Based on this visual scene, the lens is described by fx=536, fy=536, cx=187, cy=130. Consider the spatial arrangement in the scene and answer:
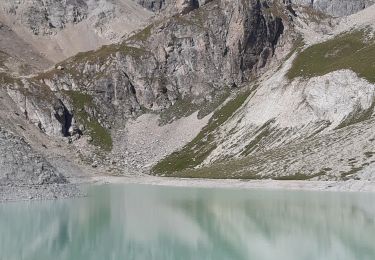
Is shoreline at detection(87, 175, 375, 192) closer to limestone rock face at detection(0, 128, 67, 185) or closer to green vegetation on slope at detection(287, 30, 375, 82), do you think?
limestone rock face at detection(0, 128, 67, 185)

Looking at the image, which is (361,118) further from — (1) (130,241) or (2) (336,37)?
(1) (130,241)

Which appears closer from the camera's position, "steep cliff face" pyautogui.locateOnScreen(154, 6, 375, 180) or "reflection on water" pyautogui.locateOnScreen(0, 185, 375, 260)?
"reflection on water" pyautogui.locateOnScreen(0, 185, 375, 260)

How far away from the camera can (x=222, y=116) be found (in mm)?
183375

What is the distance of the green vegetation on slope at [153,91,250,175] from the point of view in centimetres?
16175

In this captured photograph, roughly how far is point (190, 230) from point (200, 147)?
125 metres

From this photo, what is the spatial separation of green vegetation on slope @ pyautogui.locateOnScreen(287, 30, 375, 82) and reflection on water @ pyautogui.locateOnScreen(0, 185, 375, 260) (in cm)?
9401

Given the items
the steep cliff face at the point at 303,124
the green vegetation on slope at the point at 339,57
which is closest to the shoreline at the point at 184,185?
the steep cliff face at the point at 303,124

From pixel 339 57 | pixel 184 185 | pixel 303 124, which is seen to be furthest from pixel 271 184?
pixel 339 57

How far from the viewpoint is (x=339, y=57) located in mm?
177250

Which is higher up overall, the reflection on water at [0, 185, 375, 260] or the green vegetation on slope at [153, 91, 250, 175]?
the green vegetation on slope at [153, 91, 250, 175]

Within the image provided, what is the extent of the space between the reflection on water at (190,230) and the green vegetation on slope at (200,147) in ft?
310

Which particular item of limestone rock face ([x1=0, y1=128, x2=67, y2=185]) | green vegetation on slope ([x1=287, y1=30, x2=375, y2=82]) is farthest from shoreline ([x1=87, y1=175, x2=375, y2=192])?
green vegetation on slope ([x1=287, y1=30, x2=375, y2=82])

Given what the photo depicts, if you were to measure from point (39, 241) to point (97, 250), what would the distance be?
224 inches

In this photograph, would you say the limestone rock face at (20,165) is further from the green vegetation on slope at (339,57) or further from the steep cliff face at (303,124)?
the green vegetation on slope at (339,57)
